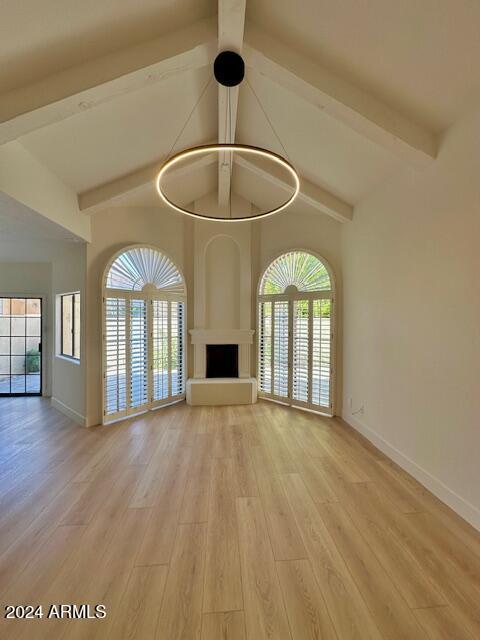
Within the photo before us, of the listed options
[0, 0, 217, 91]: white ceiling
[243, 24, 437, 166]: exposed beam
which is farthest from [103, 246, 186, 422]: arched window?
[243, 24, 437, 166]: exposed beam

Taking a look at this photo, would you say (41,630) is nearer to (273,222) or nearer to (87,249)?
(87,249)

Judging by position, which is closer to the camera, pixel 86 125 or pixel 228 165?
pixel 86 125

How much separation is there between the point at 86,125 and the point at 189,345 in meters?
3.66

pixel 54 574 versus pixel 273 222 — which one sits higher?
pixel 273 222

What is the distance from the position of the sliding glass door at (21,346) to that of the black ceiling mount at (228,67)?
5801mm

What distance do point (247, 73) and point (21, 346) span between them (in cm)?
667

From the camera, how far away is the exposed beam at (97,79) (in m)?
2.18

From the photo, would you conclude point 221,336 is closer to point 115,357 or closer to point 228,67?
point 115,357

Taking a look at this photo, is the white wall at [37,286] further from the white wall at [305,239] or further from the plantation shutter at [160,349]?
the white wall at [305,239]

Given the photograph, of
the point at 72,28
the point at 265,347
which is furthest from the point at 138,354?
→ the point at 72,28

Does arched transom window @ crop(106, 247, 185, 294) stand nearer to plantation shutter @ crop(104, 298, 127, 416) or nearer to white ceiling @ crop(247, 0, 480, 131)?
plantation shutter @ crop(104, 298, 127, 416)

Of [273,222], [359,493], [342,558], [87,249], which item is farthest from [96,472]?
[273,222]

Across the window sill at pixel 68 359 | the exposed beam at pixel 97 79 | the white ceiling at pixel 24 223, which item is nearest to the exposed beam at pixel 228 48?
the exposed beam at pixel 97 79

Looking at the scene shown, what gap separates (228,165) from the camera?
4.11 meters
